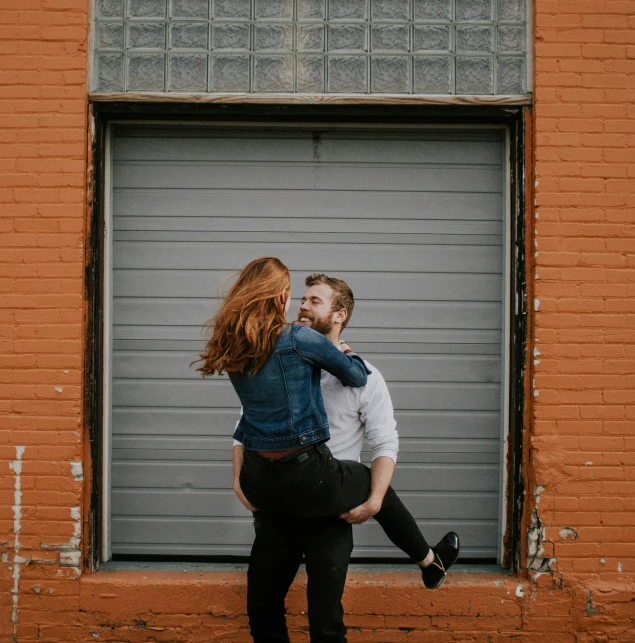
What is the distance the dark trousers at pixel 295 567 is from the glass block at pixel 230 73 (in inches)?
98.7

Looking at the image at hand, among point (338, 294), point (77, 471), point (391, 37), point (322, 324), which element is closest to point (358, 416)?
point (322, 324)

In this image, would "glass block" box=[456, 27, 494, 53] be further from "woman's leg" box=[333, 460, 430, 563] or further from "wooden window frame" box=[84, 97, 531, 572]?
"woman's leg" box=[333, 460, 430, 563]

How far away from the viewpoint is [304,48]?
13.7 ft

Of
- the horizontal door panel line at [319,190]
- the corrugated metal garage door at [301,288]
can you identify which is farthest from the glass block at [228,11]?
the horizontal door panel line at [319,190]

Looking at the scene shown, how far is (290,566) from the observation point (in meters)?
3.08

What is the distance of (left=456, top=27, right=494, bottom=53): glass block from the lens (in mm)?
4207

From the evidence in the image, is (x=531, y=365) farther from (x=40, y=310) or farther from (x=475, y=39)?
(x=40, y=310)

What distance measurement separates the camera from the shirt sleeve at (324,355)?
2.82 m

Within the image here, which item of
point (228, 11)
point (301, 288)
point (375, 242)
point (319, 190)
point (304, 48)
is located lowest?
point (301, 288)

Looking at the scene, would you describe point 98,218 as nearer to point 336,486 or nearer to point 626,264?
point 336,486

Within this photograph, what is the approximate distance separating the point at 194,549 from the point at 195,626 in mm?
457

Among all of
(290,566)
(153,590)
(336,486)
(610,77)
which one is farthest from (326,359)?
(610,77)

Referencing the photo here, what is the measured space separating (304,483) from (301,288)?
69.8 inches

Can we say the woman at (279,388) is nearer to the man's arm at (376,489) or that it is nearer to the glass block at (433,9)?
the man's arm at (376,489)
